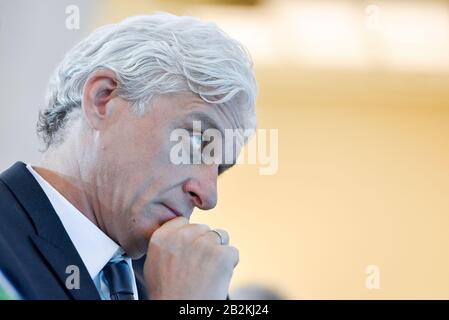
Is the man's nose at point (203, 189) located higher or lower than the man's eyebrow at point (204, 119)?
lower

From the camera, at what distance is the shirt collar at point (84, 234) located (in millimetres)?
1217

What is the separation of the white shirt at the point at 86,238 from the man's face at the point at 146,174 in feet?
0.07

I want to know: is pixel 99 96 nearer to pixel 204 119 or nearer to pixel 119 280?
pixel 204 119

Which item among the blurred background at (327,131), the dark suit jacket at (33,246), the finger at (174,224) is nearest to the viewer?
Answer: the dark suit jacket at (33,246)

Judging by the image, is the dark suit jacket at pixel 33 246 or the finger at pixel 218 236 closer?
the dark suit jacket at pixel 33 246

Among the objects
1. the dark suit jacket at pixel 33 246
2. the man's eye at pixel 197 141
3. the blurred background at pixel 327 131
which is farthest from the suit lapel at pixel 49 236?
the man's eye at pixel 197 141

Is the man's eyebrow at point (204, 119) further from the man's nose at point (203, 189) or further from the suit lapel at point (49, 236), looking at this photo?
the suit lapel at point (49, 236)

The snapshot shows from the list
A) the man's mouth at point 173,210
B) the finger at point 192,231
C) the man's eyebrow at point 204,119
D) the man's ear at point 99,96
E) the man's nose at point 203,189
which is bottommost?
the finger at point 192,231

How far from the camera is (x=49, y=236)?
3.84 ft

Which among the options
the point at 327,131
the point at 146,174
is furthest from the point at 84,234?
the point at 327,131

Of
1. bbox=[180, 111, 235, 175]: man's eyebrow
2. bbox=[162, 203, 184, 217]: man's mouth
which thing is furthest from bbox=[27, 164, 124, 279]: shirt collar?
bbox=[180, 111, 235, 175]: man's eyebrow
